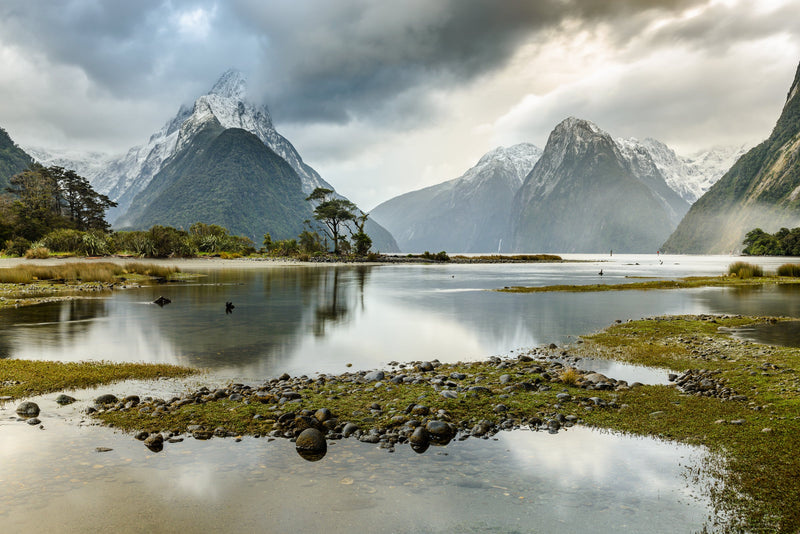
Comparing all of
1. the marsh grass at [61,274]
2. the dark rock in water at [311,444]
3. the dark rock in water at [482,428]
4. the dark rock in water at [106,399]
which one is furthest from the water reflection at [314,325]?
the marsh grass at [61,274]

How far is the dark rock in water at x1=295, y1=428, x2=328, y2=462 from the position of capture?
8.59 m

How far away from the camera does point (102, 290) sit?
42.3 m

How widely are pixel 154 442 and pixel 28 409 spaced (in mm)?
4254

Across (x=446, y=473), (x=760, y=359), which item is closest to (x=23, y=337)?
(x=446, y=473)

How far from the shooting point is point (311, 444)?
8.82 meters

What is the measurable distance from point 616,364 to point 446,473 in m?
10.9

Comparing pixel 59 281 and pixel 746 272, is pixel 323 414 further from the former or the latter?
pixel 746 272

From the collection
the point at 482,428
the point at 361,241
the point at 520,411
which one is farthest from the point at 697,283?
the point at 361,241

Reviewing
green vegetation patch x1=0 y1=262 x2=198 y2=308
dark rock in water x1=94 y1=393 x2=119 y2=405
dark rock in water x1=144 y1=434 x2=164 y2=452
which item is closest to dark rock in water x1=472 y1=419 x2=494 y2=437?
dark rock in water x1=144 y1=434 x2=164 y2=452

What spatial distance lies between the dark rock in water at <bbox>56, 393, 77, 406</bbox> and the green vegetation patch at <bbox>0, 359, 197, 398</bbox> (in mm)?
1091

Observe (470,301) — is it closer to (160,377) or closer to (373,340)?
(373,340)

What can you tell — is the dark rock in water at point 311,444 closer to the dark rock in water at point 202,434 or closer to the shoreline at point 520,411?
the shoreline at point 520,411

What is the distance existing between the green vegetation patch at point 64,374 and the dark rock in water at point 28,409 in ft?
4.98

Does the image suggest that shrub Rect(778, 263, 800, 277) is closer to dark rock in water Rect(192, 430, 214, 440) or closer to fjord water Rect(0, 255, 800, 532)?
fjord water Rect(0, 255, 800, 532)
